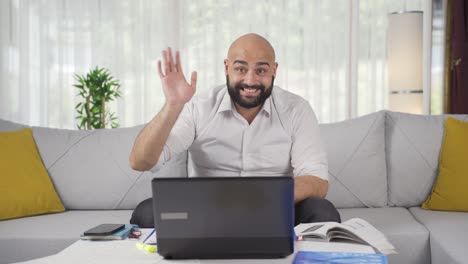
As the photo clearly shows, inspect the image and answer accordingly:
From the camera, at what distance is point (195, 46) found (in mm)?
5184

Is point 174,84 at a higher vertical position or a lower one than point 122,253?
higher

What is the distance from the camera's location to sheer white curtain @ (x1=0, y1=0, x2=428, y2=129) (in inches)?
199

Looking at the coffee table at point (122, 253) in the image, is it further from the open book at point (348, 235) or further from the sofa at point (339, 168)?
the sofa at point (339, 168)

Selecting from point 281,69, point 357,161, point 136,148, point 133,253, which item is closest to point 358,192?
point 357,161

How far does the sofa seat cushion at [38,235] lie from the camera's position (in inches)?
86.0

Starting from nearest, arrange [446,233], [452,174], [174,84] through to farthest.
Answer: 1. [174,84]
2. [446,233]
3. [452,174]

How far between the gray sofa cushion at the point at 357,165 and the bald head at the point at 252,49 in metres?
0.58

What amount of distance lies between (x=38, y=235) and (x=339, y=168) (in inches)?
51.5

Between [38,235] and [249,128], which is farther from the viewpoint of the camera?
[249,128]

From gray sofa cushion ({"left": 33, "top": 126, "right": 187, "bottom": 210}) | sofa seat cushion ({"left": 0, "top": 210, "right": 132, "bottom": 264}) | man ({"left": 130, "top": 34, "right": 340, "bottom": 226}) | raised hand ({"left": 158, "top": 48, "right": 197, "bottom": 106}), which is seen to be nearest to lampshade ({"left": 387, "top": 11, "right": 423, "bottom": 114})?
man ({"left": 130, "top": 34, "right": 340, "bottom": 226})

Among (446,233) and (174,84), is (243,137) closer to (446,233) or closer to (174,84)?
(174,84)

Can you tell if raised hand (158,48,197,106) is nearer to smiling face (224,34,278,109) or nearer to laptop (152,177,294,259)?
smiling face (224,34,278,109)

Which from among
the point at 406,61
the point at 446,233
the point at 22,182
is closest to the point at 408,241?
the point at 446,233

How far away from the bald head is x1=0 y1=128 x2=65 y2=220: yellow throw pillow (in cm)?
104
